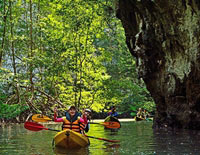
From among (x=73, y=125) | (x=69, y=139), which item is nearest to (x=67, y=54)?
(x=73, y=125)

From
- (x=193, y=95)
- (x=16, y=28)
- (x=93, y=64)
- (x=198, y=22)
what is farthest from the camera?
(x=16, y=28)

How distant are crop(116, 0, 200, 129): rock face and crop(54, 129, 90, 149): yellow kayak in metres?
6.23

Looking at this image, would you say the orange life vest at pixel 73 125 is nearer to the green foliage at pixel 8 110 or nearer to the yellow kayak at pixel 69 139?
the yellow kayak at pixel 69 139

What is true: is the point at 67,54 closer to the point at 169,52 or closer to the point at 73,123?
the point at 169,52

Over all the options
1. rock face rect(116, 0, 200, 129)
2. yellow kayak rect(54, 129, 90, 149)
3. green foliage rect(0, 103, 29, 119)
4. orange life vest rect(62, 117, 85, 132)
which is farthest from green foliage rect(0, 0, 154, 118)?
yellow kayak rect(54, 129, 90, 149)

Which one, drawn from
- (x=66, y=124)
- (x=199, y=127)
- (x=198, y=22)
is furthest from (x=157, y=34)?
(x=66, y=124)

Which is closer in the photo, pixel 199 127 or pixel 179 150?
pixel 179 150

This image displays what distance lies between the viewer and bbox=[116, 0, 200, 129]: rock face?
44.9 ft

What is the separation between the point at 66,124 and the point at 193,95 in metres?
6.51

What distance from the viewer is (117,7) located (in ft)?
58.6

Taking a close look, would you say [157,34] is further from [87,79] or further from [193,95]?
[87,79]

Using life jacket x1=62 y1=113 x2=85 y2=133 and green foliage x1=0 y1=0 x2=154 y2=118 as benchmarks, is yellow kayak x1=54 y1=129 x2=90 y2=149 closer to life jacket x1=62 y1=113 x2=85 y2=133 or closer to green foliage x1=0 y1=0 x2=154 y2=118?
life jacket x1=62 y1=113 x2=85 y2=133

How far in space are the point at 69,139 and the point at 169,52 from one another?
762 centimetres

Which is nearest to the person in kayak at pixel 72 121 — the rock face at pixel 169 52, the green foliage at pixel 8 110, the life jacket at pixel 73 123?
the life jacket at pixel 73 123
